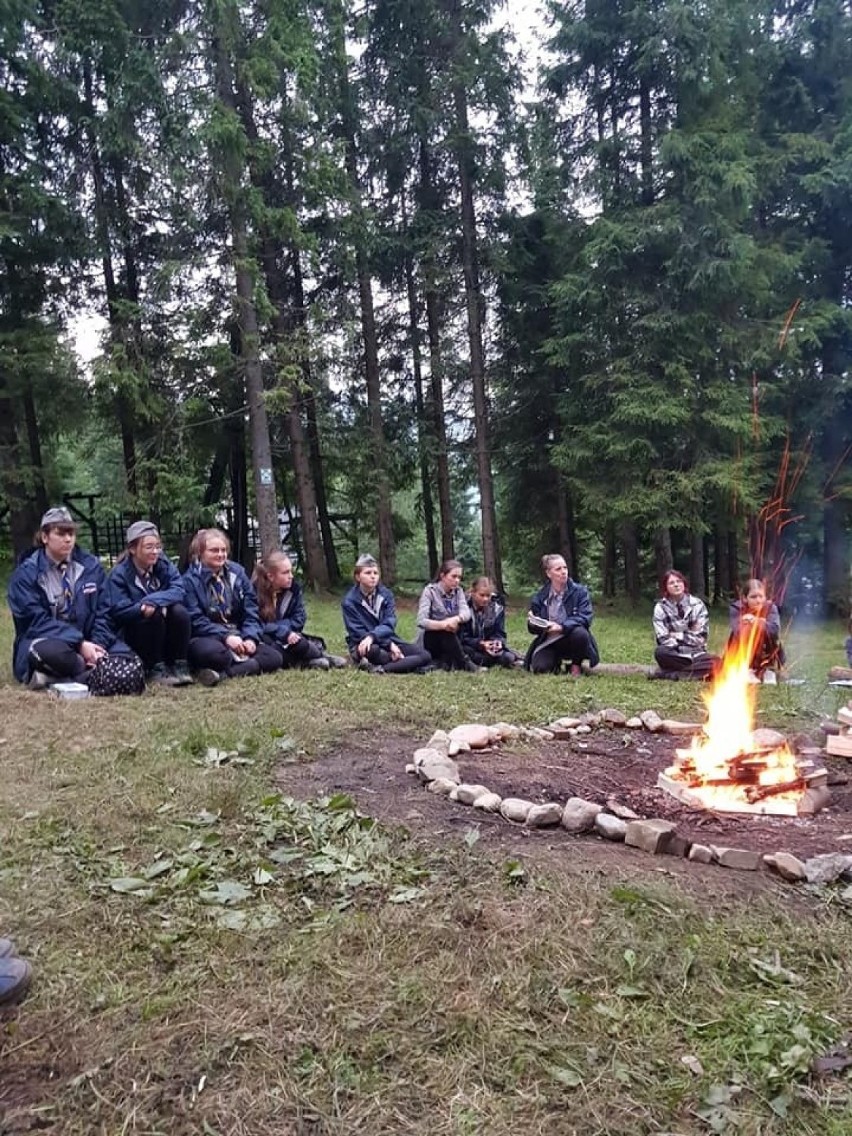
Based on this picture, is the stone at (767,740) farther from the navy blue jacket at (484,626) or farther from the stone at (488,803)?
the navy blue jacket at (484,626)

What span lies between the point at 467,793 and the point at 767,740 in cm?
178

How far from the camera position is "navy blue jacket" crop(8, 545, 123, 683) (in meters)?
6.07

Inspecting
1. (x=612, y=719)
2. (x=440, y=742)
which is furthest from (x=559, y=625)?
(x=440, y=742)

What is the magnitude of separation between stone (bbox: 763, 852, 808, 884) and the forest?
9695 millimetres

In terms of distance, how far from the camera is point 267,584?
7312mm

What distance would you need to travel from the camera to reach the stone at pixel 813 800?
11.8 feet

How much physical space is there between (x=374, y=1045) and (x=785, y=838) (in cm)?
203

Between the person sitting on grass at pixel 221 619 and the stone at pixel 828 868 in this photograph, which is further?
the person sitting on grass at pixel 221 619

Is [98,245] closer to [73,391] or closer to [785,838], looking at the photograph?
[73,391]

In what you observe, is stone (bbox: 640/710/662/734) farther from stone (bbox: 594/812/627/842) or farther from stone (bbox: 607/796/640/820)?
stone (bbox: 594/812/627/842)

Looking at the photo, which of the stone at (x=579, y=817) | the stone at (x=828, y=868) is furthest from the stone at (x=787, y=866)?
the stone at (x=579, y=817)

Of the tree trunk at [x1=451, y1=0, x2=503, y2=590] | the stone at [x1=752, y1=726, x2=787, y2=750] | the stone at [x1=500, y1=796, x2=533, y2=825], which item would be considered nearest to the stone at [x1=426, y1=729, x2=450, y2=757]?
the stone at [x1=500, y1=796, x2=533, y2=825]

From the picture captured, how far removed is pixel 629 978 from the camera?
2.24m

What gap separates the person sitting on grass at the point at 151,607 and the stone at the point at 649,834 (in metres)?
4.20
